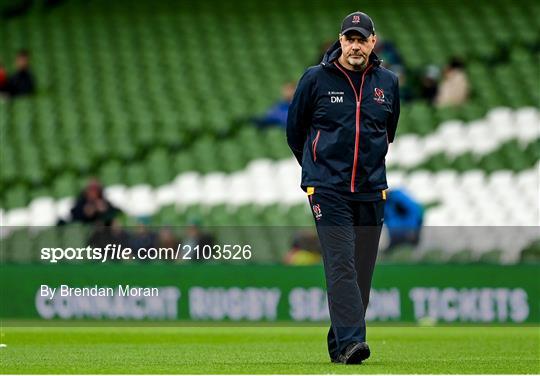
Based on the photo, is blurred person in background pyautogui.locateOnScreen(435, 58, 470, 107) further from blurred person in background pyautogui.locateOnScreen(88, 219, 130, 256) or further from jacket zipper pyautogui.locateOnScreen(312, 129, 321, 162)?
jacket zipper pyautogui.locateOnScreen(312, 129, 321, 162)

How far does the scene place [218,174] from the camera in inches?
810

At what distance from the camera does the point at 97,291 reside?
13.2 metres

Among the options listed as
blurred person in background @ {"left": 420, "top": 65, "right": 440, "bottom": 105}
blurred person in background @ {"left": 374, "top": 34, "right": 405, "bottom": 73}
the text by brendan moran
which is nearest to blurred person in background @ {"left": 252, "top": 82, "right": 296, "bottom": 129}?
blurred person in background @ {"left": 374, "top": 34, "right": 405, "bottom": 73}

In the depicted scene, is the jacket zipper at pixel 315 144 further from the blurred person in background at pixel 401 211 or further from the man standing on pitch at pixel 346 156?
the blurred person in background at pixel 401 211

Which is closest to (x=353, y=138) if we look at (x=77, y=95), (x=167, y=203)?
(x=167, y=203)

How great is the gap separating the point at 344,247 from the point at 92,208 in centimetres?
898

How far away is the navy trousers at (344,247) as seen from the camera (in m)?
8.20

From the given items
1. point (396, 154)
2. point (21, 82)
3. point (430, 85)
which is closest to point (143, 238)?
point (396, 154)

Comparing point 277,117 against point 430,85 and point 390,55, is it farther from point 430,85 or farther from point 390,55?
point 430,85

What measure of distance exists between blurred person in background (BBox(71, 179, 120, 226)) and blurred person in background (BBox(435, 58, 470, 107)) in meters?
6.80

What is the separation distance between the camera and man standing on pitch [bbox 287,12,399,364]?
27.0 feet

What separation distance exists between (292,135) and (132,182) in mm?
12360

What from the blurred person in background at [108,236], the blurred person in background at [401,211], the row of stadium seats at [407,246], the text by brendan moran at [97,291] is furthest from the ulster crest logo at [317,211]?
the blurred person in background at [401,211]

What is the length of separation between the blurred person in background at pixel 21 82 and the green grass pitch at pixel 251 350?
1049 cm
